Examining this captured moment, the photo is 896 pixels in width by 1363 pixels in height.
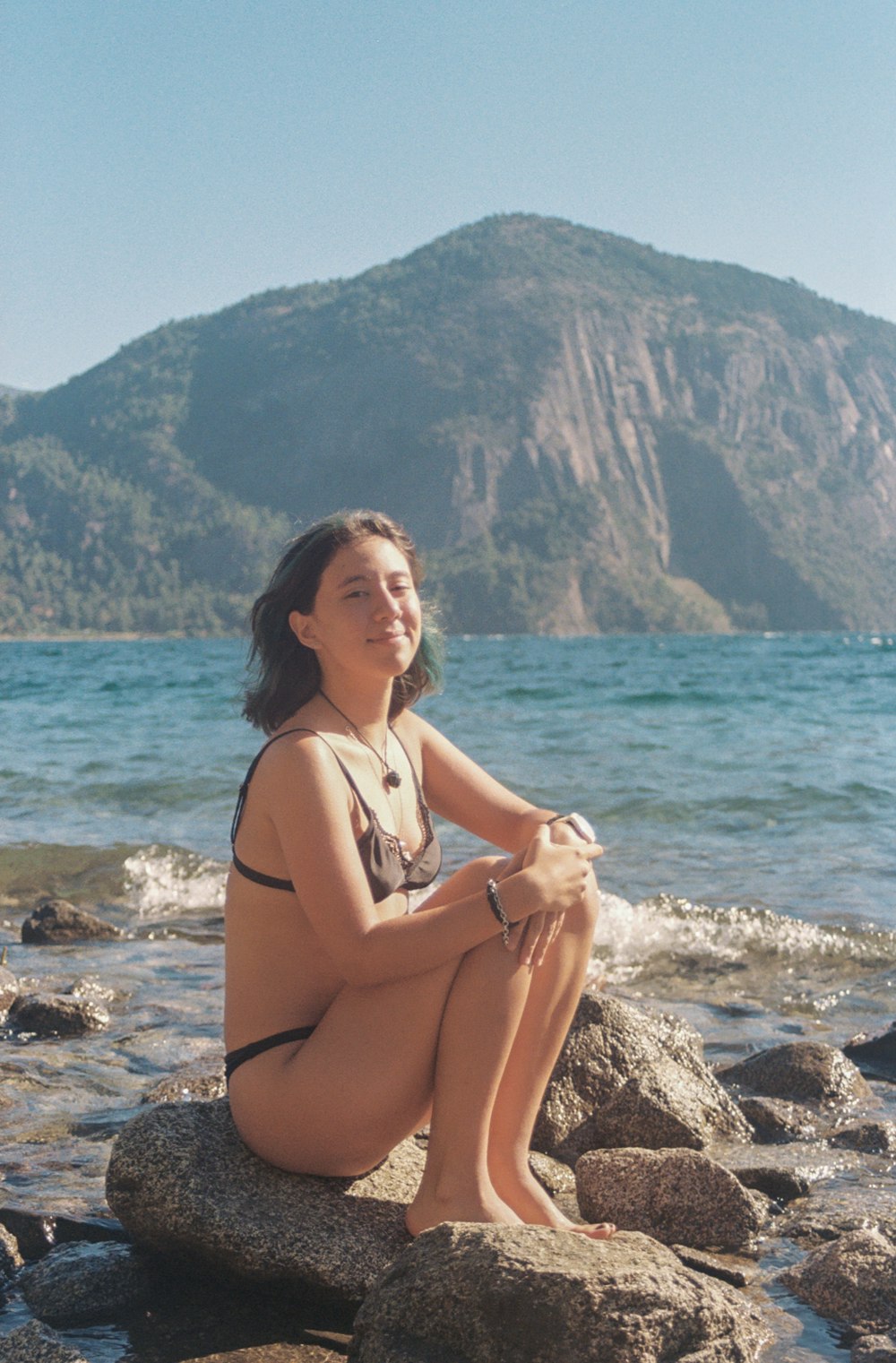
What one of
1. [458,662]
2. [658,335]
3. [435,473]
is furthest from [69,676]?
[658,335]

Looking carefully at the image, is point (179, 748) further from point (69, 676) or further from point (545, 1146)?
point (69, 676)

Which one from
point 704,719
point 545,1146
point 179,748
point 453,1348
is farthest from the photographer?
point 704,719

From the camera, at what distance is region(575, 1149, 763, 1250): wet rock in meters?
3.92

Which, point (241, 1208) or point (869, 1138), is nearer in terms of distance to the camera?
point (241, 1208)

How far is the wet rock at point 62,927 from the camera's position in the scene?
8602 mm

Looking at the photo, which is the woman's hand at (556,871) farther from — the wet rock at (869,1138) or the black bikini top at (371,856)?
the wet rock at (869,1138)

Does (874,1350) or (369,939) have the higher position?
(369,939)

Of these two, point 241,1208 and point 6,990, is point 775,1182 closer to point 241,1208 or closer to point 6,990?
point 241,1208

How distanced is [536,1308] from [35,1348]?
1.13 metres

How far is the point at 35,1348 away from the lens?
2945mm

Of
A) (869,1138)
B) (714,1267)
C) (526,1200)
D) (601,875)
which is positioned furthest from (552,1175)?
(601,875)

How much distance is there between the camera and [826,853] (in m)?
11.4

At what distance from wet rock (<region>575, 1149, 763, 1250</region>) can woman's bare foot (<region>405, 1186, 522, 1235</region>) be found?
756 mm

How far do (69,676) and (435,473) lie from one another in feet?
383
